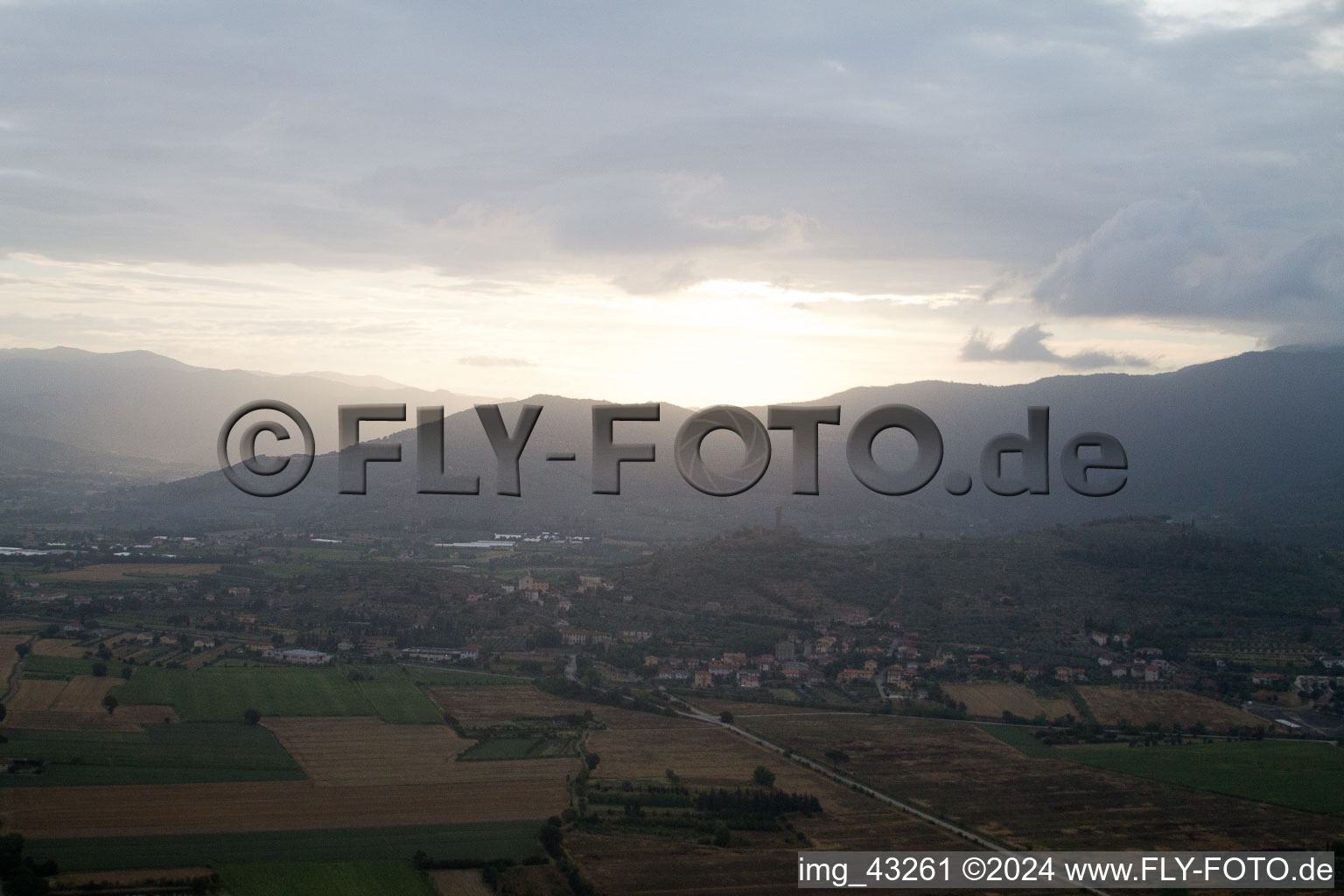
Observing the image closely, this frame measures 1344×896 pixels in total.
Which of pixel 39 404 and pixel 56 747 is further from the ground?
pixel 39 404

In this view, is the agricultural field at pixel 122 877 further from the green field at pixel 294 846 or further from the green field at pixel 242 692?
the green field at pixel 242 692

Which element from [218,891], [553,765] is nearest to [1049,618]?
[553,765]

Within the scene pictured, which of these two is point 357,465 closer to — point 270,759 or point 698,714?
point 270,759

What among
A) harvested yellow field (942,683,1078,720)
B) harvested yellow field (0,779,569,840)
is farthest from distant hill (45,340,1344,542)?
harvested yellow field (0,779,569,840)

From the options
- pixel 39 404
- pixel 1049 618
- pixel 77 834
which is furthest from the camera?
pixel 39 404

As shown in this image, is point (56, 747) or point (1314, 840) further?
point (56, 747)

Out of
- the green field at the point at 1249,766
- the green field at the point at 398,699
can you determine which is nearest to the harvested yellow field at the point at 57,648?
the green field at the point at 398,699

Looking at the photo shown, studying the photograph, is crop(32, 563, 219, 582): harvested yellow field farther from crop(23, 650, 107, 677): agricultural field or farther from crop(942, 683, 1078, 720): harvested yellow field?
crop(942, 683, 1078, 720): harvested yellow field
